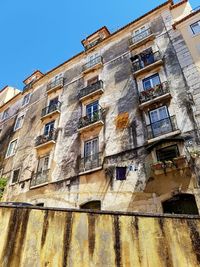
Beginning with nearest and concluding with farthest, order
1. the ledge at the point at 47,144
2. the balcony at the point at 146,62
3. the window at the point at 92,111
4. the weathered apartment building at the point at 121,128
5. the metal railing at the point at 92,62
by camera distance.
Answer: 1. the weathered apartment building at the point at 121,128
2. the balcony at the point at 146,62
3. the window at the point at 92,111
4. the ledge at the point at 47,144
5. the metal railing at the point at 92,62

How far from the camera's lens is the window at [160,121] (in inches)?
488

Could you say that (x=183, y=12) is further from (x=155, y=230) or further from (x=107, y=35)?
(x=155, y=230)

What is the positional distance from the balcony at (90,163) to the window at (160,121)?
3867mm

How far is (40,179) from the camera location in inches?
625

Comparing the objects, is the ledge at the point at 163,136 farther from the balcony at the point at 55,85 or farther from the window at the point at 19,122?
the window at the point at 19,122

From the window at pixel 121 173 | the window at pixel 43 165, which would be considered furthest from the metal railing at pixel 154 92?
the window at pixel 43 165

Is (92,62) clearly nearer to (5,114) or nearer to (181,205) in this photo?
(5,114)

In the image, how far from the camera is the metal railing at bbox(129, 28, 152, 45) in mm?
17623

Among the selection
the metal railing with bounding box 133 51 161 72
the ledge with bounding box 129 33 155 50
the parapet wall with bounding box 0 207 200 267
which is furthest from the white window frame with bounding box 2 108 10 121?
the parapet wall with bounding box 0 207 200 267

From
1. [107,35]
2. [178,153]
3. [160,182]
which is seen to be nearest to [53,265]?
[160,182]

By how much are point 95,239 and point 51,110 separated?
15.9 m

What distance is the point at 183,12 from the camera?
16.9m

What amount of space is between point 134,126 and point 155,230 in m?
9.66

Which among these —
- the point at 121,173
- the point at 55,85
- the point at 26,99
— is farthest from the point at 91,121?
the point at 26,99
